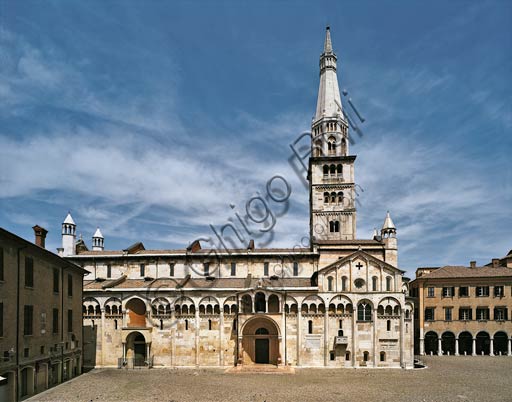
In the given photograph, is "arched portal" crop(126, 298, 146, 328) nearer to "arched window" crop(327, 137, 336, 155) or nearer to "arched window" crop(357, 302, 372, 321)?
"arched window" crop(357, 302, 372, 321)

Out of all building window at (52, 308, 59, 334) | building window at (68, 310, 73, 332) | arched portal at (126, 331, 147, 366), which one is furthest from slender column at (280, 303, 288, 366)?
building window at (52, 308, 59, 334)

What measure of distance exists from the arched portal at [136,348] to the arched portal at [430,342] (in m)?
43.7

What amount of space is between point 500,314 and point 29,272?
63070 millimetres

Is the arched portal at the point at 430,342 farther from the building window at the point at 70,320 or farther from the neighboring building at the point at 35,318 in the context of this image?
the building window at the point at 70,320

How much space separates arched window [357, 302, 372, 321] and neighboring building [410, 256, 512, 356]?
2002 centimetres

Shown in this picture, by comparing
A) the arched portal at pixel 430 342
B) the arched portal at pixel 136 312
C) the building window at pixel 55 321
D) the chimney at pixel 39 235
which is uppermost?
the chimney at pixel 39 235

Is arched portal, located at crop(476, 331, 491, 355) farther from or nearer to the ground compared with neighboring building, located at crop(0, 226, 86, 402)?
nearer to the ground

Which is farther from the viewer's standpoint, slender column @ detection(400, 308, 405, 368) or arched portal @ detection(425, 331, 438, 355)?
arched portal @ detection(425, 331, 438, 355)

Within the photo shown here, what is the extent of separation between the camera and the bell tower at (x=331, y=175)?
2277 inches

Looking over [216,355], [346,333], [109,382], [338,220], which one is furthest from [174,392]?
[338,220]

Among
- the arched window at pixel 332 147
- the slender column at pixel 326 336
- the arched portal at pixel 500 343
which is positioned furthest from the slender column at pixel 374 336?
the arched window at pixel 332 147

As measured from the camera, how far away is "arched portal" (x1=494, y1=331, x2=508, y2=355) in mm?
56438

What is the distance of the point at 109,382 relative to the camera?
115ft

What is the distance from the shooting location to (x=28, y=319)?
95.6 feet
